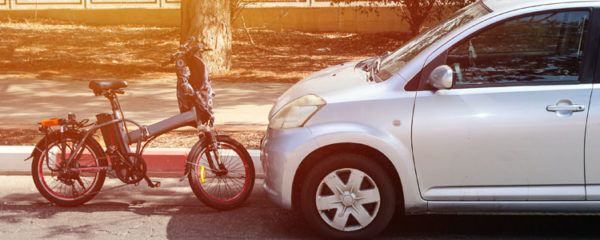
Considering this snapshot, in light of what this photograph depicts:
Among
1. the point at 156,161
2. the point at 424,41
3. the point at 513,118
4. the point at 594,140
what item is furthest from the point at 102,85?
the point at 594,140

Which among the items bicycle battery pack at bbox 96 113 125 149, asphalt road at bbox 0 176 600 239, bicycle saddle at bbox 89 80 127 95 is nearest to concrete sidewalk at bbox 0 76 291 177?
asphalt road at bbox 0 176 600 239

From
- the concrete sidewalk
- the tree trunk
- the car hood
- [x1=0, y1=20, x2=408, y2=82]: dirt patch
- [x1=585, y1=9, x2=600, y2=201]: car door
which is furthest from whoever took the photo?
[x1=0, y1=20, x2=408, y2=82]: dirt patch

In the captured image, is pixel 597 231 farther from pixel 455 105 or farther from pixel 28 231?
pixel 28 231

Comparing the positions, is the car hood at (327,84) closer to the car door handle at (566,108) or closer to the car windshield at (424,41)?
the car windshield at (424,41)

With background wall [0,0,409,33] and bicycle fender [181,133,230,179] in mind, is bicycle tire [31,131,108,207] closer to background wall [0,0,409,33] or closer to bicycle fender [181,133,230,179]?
bicycle fender [181,133,230,179]

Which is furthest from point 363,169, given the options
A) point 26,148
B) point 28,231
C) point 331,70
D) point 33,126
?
point 33,126

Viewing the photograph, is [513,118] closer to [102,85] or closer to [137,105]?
[102,85]

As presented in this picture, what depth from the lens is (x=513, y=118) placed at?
17.7ft

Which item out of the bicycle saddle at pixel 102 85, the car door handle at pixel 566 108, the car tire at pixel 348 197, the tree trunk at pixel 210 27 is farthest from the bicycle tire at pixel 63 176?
the tree trunk at pixel 210 27

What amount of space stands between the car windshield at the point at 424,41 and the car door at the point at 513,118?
0.95 feet

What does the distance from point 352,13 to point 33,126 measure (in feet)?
47.2

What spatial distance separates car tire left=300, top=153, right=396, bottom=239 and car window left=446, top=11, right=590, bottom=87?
84 cm

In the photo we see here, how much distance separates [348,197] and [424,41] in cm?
130

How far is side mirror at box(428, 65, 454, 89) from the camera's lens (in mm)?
5406
